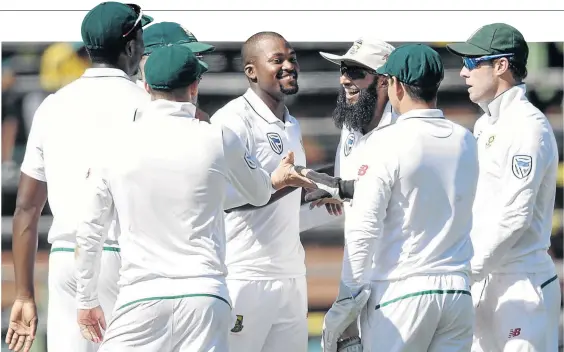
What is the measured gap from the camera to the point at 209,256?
4332 mm

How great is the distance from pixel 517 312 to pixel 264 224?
113 cm

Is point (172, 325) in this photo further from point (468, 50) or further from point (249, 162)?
point (468, 50)

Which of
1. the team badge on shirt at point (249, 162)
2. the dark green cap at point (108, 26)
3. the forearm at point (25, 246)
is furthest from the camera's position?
the forearm at point (25, 246)

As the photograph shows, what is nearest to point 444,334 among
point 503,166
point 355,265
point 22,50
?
point 355,265

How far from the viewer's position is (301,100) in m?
6.96

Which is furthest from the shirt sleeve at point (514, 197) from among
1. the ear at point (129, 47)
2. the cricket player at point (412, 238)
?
the ear at point (129, 47)

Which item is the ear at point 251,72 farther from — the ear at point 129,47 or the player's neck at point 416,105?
the player's neck at point 416,105

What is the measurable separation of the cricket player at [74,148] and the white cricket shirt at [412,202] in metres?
0.93

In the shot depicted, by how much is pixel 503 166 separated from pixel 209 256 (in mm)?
1478

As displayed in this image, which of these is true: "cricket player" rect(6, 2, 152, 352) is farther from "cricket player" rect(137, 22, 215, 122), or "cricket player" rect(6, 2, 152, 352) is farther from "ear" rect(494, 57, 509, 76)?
"ear" rect(494, 57, 509, 76)

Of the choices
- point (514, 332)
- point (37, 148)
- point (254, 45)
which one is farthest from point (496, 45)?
point (37, 148)

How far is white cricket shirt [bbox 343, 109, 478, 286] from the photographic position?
4617mm

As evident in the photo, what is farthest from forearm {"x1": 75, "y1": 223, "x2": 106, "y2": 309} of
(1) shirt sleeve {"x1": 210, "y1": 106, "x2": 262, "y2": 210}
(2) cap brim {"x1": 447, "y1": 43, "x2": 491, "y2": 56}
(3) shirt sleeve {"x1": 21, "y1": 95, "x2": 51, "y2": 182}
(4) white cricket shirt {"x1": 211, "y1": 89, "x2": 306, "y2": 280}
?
(2) cap brim {"x1": 447, "y1": 43, "x2": 491, "y2": 56}

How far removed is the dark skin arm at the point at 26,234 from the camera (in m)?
5.03
